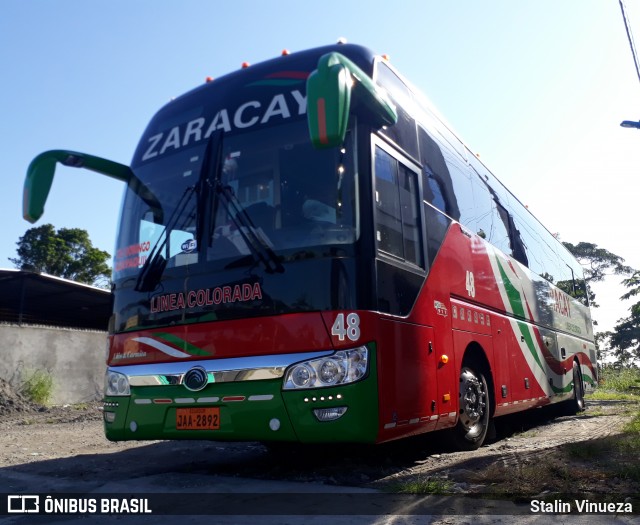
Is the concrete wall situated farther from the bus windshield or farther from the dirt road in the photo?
the bus windshield

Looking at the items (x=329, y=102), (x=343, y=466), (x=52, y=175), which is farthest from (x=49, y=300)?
(x=329, y=102)

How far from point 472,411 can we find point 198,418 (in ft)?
10.1

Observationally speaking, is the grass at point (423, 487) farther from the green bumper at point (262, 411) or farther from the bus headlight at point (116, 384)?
the bus headlight at point (116, 384)

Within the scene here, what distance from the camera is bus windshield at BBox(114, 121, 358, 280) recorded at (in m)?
4.84

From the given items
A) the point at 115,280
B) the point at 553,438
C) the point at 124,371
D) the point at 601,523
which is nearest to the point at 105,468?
the point at 124,371

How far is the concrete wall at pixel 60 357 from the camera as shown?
15.1m

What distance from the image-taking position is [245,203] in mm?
5070

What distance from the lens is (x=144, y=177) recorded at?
19.2 ft

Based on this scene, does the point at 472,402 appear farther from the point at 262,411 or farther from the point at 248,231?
the point at 248,231

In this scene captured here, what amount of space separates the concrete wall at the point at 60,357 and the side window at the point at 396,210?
12668 mm

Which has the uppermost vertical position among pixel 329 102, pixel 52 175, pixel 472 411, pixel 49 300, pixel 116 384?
pixel 49 300

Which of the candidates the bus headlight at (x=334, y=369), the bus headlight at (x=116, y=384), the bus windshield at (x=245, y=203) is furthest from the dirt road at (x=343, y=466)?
the bus windshield at (x=245, y=203)

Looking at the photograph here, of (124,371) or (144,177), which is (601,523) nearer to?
(124,371)

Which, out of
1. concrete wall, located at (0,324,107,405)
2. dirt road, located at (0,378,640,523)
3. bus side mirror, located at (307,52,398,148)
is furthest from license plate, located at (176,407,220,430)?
concrete wall, located at (0,324,107,405)
